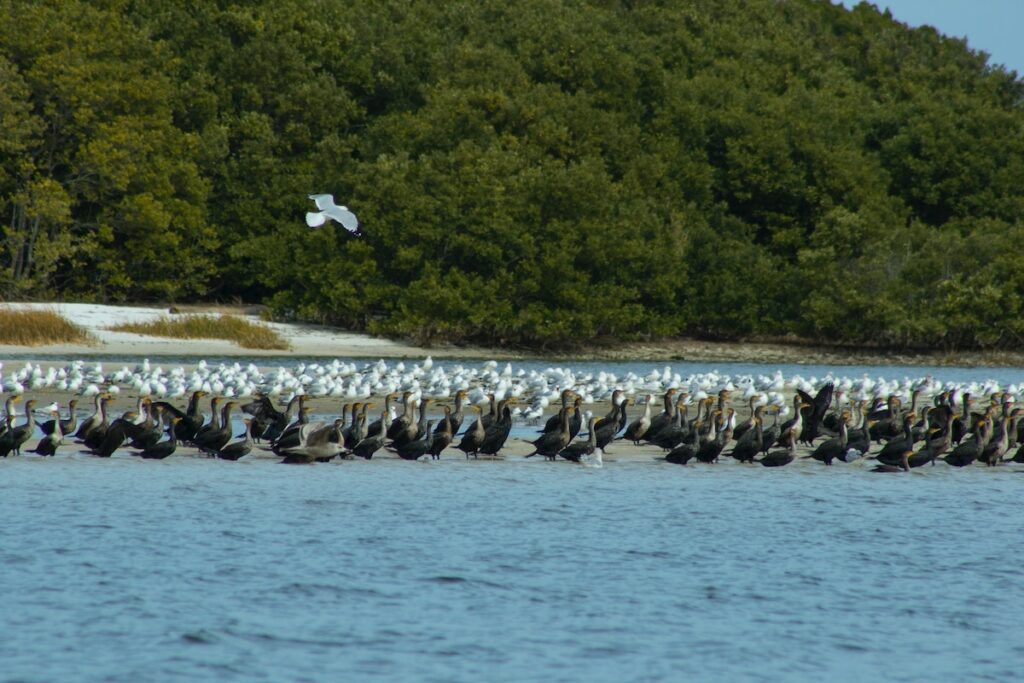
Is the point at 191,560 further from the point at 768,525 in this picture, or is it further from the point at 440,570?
→ the point at 768,525

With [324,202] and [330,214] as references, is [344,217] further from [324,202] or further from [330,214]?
[324,202]

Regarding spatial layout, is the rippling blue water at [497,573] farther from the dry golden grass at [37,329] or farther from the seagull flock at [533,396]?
the dry golden grass at [37,329]

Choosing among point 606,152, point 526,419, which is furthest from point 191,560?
point 606,152

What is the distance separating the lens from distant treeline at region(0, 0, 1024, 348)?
5631 centimetres

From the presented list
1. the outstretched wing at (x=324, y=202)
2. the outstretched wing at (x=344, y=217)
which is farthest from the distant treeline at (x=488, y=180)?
the outstretched wing at (x=344, y=217)

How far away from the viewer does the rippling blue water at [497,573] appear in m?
11.1

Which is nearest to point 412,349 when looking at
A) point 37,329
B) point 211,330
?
point 211,330

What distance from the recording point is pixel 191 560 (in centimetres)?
1431

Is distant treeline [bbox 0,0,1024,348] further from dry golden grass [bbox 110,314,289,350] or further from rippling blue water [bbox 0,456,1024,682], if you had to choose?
rippling blue water [bbox 0,456,1024,682]

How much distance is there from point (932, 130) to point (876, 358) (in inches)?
533

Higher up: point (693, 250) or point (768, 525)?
point (693, 250)

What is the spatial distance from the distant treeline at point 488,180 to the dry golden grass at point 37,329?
437 inches

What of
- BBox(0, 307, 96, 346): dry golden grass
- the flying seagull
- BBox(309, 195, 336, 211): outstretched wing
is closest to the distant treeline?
BBox(0, 307, 96, 346): dry golden grass

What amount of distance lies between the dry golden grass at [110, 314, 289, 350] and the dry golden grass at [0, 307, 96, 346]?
2359mm
